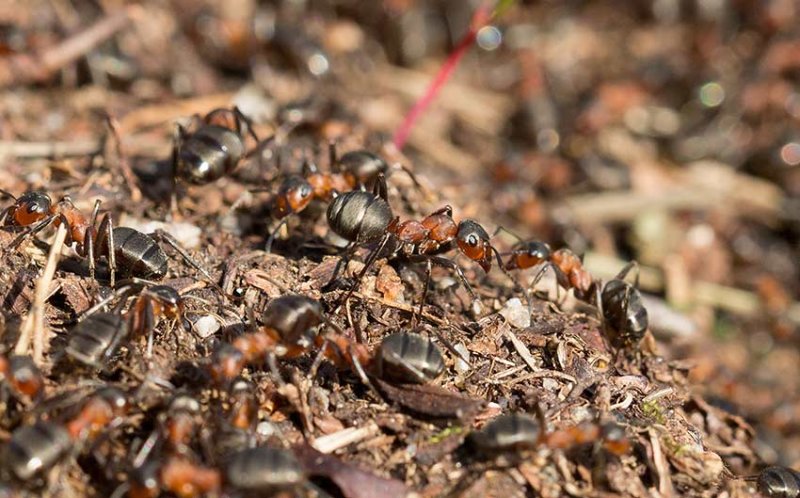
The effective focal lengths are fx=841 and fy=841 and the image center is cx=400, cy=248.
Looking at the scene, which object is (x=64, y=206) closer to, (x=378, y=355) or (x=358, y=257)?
(x=358, y=257)

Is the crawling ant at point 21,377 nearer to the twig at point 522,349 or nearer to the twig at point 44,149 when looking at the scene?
the twig at point 522,349

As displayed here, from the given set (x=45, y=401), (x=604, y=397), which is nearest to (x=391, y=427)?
(x=604, y=397)

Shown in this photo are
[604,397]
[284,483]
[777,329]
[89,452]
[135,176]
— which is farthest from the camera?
[777,329]

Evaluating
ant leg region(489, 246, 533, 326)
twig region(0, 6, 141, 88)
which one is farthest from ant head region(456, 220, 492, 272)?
twig region(0, 6, 141, 88)

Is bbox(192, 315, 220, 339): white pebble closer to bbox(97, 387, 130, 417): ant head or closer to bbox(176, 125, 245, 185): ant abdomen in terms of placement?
bbox(97, 387, 130, 417): ant head

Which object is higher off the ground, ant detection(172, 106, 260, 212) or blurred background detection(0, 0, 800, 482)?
blurred background detection(0, 0, 800, 482)

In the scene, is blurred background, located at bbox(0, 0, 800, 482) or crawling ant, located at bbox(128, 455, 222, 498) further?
blurred background, located at bbox(0, 0, 800, 482)

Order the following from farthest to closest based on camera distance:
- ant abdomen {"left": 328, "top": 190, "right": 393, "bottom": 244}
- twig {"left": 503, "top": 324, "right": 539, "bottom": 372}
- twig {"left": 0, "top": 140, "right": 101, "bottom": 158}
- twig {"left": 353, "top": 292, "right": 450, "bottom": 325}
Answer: twig {"left": 0, "top": 140, "right": 101, "bottom": 158}, ant abdomen {"left": 328, "top": 190, "right": 393, "bottom": 244}, twig {"left": 353, "top": 292, "right": 450, "bottom": 325}, twig {"left": 503, "top": 324, "right": 539, "bottom": 372}
